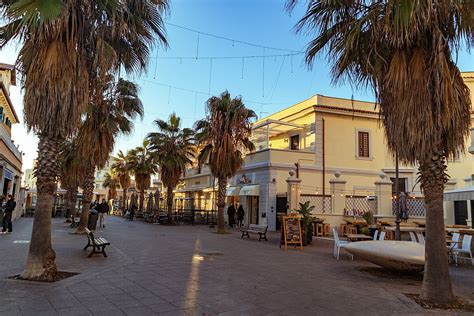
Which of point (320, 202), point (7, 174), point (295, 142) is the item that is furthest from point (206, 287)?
point (7, 174)

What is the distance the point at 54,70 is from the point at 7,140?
19904 millimetres

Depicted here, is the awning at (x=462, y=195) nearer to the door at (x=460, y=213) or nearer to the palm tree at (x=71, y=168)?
the door at (x=460, y=213)

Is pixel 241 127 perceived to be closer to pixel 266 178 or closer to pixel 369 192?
pixel 266 178

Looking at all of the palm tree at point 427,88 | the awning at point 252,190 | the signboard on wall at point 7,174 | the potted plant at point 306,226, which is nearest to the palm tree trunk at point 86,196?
the signboard on wall at point 7,174

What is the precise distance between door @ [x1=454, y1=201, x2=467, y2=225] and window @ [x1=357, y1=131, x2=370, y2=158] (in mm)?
9041

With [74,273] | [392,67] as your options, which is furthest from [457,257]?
[74,273]

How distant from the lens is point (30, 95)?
773 cm

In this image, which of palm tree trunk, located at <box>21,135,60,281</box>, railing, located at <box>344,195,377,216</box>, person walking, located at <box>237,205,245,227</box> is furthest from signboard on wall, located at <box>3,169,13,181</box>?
railing, located at <box>344,195,377,216</box>

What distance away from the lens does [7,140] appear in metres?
24.2

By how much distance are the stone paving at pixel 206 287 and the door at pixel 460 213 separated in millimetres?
9192

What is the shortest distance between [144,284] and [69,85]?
13.8 feet

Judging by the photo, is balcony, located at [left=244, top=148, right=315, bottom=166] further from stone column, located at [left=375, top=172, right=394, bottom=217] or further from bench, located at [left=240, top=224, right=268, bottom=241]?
bench, located at [left=240, top=224, right=268, bottom=241]

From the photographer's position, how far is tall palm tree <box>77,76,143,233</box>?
16.9 m

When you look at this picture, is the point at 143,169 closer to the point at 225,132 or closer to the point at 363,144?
the point at 225,132
